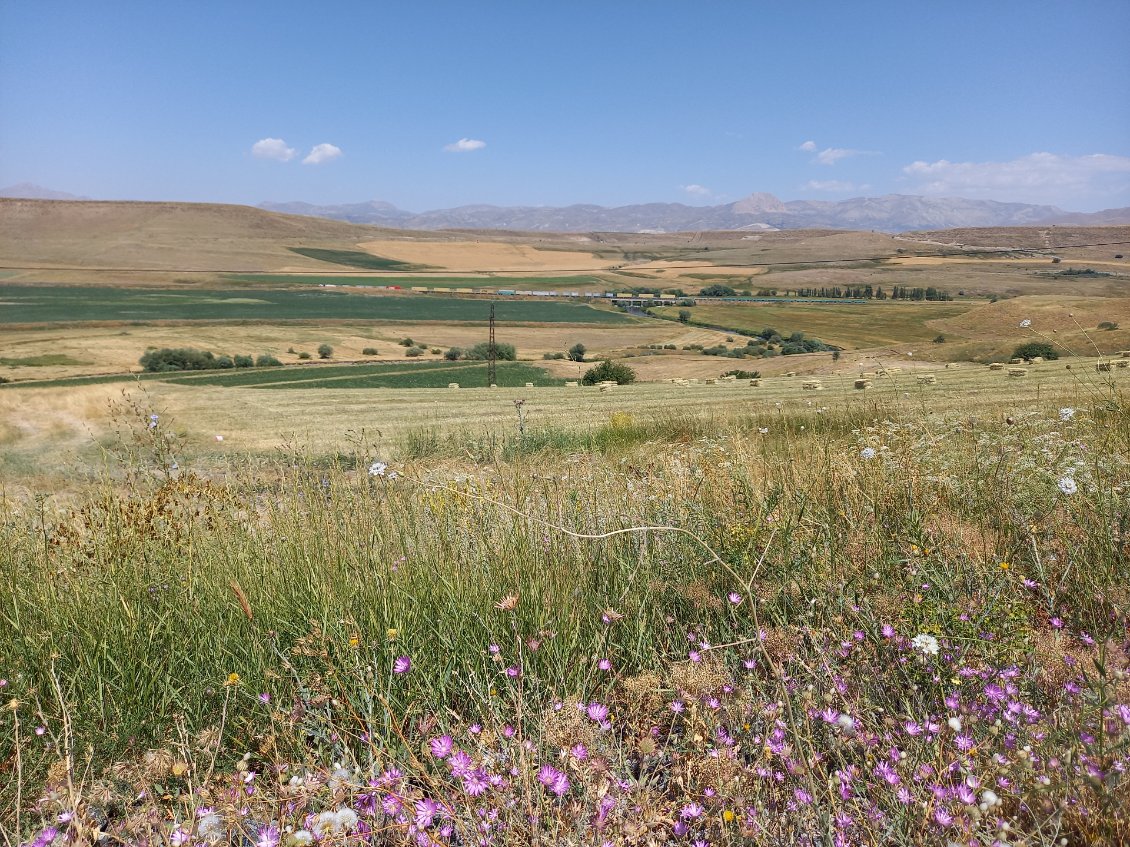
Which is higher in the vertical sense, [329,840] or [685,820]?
[329,840]

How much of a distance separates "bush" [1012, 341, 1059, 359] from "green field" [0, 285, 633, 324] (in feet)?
233

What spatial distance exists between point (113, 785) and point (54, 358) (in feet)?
179

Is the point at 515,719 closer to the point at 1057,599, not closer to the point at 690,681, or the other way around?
the point at 690,681

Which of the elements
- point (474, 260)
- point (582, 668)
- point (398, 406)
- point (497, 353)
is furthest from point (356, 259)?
point (582, 668)

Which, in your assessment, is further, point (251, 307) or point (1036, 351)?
point (251, 307)

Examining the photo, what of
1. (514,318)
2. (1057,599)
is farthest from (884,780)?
(514,318)

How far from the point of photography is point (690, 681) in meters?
2.53

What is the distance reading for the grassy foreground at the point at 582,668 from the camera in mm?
2025

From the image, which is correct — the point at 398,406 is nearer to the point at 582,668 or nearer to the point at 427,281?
the point at 582,668

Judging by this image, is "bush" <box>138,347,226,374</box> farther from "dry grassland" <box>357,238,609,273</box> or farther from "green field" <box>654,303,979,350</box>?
"dry grassland" <box>357,238,609,273</box>

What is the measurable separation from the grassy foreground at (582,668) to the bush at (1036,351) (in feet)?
60.0

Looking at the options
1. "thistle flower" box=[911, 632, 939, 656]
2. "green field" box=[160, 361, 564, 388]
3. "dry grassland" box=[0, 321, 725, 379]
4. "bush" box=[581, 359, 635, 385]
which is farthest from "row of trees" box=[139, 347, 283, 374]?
"thistle flower" box=[911, 632, 939, 656]

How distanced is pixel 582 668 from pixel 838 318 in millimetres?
Answer: 95372

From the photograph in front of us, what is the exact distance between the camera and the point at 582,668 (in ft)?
9.78
